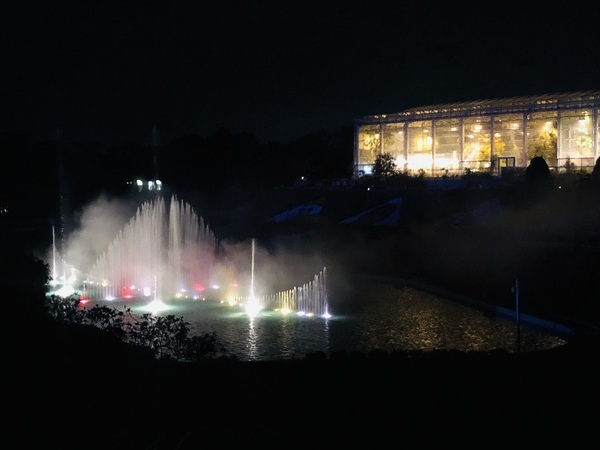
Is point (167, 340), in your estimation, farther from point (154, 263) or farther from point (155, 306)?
point (154, 263)

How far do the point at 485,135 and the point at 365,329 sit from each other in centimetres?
3598

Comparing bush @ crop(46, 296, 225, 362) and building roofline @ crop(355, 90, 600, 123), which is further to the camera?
building roofline @ crop(355, 90, 600, 123)

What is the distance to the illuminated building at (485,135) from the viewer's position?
47.3 m

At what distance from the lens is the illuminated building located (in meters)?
47.3

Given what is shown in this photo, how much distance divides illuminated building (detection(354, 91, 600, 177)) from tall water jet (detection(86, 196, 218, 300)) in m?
20.3

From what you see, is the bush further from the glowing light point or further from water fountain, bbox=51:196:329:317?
water fountain, bbox=51:196:329:317

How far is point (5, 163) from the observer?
74312 millimetres

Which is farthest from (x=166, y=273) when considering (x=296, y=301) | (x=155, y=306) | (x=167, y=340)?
(x=167, y=340)

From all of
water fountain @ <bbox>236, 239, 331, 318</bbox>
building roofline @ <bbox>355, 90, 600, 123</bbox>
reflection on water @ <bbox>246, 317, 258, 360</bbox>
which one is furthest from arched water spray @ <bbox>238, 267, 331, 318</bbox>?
building roofline @ <bbox>355, 90, 600, 123</bbox>

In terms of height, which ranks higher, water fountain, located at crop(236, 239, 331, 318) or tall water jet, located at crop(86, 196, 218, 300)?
tall water jet, located at crop(86, 196, 218, 300)

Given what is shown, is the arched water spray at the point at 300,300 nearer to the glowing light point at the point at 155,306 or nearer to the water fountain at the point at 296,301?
the water fountain at the point at 296,301

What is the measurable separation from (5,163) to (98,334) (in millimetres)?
65988

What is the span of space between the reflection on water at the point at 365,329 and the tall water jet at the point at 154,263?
12.6ft

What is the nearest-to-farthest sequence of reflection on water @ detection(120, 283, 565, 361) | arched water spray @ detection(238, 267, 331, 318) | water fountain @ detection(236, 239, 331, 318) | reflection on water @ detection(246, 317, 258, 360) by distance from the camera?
reflection on water @ detection(246, 317, 258, 360) → reflection on water @ detection(120, 283, 565, 361) → water fountain @ detection(236, 239, 331, 318) → arched water spray @ detection(238, 267, 331, 318)
